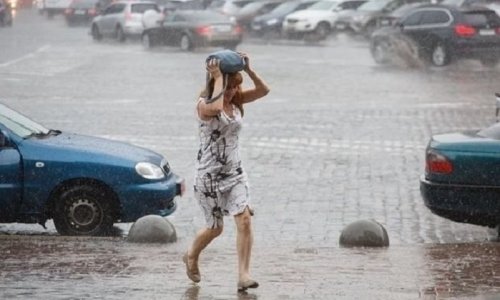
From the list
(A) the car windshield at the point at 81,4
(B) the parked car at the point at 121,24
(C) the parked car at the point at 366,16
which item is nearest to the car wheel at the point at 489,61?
(C) the parked car at the point at 366,16

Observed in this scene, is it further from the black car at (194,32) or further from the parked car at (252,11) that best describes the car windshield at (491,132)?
the parked car at (252,11)

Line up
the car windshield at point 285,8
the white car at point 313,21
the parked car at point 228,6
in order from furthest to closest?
1. the parked car at point 228,6
2. the car windshield at point 285,8
3. the white car at point 313,21

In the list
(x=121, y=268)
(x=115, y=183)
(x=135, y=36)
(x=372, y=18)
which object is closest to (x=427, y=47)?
(x=372, y=18)

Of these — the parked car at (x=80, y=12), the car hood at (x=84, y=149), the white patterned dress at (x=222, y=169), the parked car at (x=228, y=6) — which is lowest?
the parked car at (x=80, y=12)

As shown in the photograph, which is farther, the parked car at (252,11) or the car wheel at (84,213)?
the parked car at (252,11)

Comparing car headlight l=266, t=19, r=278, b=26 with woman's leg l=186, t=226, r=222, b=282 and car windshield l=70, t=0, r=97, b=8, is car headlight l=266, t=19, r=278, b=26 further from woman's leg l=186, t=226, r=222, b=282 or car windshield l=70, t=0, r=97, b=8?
woman's leg l=186, t=226, r=222, b=282

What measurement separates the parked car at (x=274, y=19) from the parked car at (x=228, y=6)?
3197mm

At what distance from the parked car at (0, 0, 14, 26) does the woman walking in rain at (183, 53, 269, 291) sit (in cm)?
5191

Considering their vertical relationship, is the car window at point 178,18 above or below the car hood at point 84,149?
below

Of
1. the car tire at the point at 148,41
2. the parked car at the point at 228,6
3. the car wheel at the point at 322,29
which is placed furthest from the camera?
the parked car at the point at 228,6

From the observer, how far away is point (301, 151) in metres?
21.1

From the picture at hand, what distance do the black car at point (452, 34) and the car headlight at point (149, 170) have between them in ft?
81.2

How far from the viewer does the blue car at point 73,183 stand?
13617mm

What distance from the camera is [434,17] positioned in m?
39.4
